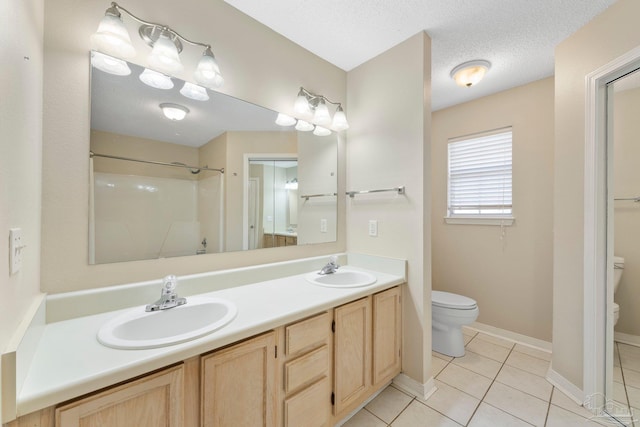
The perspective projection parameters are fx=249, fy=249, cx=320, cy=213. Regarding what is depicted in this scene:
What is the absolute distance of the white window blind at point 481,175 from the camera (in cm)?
241

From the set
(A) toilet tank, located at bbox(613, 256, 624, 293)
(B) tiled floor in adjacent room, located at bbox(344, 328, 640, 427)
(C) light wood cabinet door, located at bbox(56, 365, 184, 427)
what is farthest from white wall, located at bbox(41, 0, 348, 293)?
(A) toilet tank, located at bbox(613, 256, 624, 293)

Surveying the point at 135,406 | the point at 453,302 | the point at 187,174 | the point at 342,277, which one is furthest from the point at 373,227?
the point at 135,406

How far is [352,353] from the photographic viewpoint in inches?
54.1

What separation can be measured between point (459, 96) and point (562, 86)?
2.92ft

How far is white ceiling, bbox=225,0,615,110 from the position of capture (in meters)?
1.46

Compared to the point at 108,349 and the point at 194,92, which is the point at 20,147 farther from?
the point at 194,92

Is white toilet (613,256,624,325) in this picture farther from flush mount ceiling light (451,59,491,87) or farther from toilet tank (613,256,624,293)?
flush mount ceiling light (451,59,491,87)

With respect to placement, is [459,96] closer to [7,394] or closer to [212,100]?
[212,100]

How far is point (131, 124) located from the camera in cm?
119

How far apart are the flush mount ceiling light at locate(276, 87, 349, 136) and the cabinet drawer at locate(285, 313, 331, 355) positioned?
1277 mm

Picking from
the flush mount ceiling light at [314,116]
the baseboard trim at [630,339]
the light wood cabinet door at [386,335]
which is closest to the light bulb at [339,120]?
the flush mount ceiling light at [314,116]

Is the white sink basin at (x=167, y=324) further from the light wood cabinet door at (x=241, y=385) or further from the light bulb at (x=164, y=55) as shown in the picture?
the light bulb at (x=164, y=55)

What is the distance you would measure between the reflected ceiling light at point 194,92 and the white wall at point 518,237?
8.21ft

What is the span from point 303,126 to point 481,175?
1.94 m
